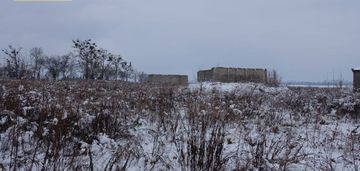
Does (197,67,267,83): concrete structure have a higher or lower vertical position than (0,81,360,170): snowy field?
higher

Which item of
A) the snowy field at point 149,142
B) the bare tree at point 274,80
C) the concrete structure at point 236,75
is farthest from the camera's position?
the concrete structure at point 236,75

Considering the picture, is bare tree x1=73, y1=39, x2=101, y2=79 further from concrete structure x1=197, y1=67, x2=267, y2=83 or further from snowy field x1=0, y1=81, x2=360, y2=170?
snowy field x1=0, y1=81, x2=360, y2=170

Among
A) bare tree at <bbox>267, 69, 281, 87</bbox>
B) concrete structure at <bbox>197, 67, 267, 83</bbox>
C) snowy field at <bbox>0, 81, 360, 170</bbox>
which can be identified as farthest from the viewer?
concrete structure at <bbox>197, 67, 267, 83</bbox>

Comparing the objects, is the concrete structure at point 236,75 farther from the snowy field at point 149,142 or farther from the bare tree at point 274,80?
the snowy field at point 149,142

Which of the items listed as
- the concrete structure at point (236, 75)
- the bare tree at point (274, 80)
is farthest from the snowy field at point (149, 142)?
the concrete structure at point (236, 75)

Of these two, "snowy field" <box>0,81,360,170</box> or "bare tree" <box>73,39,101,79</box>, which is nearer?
"snowy field" <box>0,81,360,170</box>

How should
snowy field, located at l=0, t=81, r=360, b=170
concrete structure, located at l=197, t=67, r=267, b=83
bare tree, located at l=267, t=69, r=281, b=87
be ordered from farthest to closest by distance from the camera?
concrete structure, located at l=197, t=67, r=267, b=83 → bare tree, located at l=267, t=69, r=281, b=87 → snowy field, located at l=0, t=81, r=360, b=170

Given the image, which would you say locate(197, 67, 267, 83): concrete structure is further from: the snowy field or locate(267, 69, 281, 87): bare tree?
the snowy field

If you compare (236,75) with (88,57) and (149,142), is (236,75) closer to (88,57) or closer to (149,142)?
(88,57)

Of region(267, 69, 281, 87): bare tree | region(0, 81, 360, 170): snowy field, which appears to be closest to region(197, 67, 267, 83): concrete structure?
region(267, 69, 281, 87): bare tree

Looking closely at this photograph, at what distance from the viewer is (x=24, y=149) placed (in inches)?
202

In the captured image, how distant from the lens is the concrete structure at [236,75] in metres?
34.4

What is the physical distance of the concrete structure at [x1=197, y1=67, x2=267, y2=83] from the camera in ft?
113

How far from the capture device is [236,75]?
1385 inches
